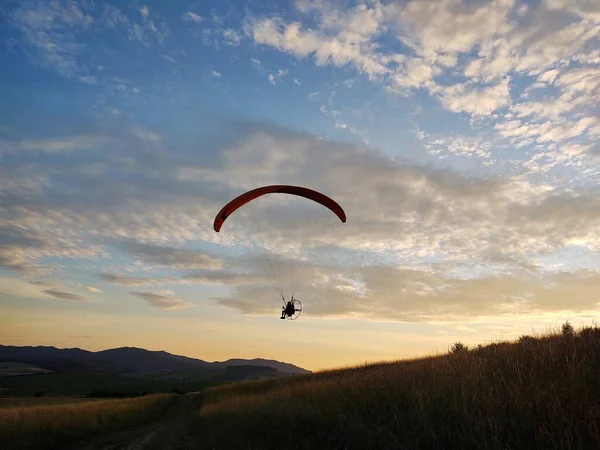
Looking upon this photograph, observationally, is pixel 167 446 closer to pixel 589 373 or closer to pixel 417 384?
pixel 417 384

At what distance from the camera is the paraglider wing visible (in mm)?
19516

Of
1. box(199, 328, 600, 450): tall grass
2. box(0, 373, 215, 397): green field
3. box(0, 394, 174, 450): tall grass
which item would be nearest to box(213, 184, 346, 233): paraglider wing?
box(0, 394, 174, 450): tall grass

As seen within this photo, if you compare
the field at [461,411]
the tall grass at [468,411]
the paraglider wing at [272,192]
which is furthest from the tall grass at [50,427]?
the paraglider wing at [272,192]

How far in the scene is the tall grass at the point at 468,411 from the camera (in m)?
5.34

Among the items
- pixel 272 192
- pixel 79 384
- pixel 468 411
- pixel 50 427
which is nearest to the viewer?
pixel 468 411

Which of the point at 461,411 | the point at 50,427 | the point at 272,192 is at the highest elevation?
the point at 272,192

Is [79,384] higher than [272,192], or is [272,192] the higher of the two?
[272,192]

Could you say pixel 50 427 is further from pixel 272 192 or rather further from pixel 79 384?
pixel 79 384

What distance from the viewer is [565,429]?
200 inches

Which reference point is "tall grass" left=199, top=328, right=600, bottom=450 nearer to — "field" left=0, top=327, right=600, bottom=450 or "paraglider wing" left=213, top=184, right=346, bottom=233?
"field" left=0, top=327, right=600, bottom=450

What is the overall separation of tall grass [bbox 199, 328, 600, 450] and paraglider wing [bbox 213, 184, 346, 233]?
11.0 meters

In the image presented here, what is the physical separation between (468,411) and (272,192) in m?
16.0

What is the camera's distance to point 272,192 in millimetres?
21109

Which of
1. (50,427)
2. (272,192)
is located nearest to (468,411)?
(50,427)
